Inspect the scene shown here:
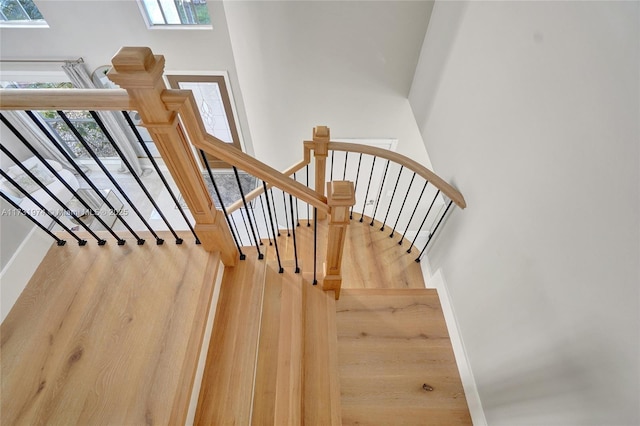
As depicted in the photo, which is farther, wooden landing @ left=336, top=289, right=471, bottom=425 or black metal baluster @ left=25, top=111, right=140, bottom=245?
wooden landing @ left=336, top=289, right=471, bottom=425

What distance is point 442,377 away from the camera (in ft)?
5.75

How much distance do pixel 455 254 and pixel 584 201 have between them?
3.37 feet

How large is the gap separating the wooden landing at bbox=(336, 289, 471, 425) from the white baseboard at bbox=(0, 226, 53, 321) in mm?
1642

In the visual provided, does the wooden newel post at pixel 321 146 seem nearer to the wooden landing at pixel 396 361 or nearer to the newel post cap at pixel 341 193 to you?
the wooden landing at pixel 396 361

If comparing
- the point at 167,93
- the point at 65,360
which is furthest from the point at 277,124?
the point at 65,360

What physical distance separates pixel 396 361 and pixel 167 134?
1.73m

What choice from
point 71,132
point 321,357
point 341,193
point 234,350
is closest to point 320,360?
point 321,357

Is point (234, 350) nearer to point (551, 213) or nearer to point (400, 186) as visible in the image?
point (551, 213)

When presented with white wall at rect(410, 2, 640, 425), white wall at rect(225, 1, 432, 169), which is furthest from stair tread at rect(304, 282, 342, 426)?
white wall at rect(225, 1, 432, 169)

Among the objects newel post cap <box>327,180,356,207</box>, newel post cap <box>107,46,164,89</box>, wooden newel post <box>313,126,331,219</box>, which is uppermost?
wooden newel post <box>313,126,331,219</box>

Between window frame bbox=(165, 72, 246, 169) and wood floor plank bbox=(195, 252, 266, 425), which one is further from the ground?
window frame bbox=(165, 72, 246, 169)

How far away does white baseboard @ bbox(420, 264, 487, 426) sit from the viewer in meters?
1.60

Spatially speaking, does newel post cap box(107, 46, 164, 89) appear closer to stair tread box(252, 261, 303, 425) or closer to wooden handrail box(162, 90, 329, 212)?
wooden handrail box(162, 90, 329, 212)

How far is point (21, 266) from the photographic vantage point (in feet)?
4.40
